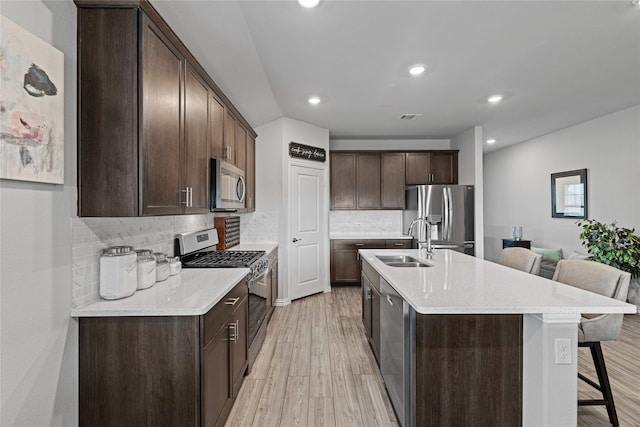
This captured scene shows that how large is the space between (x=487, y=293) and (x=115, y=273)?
193 centimetres

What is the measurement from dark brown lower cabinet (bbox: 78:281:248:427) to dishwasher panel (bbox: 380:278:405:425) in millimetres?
1076

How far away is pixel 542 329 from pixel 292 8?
2.30m

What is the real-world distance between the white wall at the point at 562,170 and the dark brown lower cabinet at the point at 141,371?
516 centimetres

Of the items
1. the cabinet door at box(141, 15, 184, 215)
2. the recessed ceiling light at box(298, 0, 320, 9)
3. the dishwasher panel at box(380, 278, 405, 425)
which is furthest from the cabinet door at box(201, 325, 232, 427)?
the recessed ceiling light at box(298, 0, 320, 9)

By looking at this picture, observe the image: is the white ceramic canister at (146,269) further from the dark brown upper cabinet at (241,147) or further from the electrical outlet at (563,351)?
the electrical outlet at (563,351)

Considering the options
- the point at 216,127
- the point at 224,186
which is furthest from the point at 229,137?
the point at 224,186

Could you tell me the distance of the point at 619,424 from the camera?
195cm

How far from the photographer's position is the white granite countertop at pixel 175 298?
1.46 m

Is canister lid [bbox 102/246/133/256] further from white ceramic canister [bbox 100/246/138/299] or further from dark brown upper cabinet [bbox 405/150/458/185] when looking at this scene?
dark brown upper cabinet [bbox 405/150/458/185]

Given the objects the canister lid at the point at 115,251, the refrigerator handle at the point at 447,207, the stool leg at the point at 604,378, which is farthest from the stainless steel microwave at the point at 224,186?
the refrigerator handle at the point at 447,207

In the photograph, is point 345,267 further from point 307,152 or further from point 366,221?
point 307,152

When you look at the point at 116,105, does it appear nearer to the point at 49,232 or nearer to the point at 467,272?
the point at 49,232

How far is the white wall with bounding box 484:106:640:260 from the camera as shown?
4.04 meters

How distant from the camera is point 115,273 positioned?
161 centimetres
